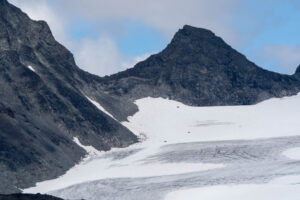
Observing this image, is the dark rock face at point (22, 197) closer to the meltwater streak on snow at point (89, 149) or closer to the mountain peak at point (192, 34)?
the meltwater streak on snow at point (89, 149)

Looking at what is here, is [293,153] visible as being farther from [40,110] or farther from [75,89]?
[75,89]

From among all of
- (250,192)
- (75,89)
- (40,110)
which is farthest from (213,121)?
(250,192)

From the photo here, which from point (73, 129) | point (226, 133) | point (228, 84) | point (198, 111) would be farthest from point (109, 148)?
point (228, 84)

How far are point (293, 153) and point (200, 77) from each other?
58.3m

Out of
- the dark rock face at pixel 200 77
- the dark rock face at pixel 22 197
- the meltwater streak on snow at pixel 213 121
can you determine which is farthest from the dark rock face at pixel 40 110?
the dark rock face at pixel 200 77

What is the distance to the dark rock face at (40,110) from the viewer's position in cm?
5774

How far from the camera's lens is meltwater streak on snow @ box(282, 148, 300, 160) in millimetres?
59362

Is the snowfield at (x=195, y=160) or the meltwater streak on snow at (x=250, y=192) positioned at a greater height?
the snowfield at (x=195, y=160)

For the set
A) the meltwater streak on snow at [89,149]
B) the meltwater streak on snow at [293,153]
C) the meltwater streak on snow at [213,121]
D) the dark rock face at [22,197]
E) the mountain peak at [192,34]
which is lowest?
the dark rock face at [22,197]

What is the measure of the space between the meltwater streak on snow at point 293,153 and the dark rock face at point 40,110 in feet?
68.4

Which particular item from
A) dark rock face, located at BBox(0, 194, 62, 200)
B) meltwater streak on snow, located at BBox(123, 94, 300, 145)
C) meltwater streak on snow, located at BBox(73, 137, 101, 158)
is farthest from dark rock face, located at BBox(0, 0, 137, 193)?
dark rock face, located at BBox(0, 194, 62, 200)

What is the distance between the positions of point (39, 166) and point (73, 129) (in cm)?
1991

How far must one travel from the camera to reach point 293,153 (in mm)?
61812

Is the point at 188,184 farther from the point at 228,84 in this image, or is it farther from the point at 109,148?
the point at 228,84
